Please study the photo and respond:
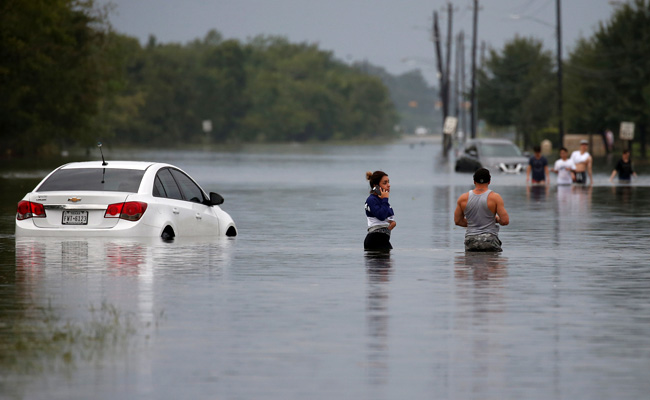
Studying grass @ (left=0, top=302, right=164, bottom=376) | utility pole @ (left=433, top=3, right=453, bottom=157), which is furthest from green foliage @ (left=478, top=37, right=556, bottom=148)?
grass @ (left=0, top=302, right=164, bottom=376)

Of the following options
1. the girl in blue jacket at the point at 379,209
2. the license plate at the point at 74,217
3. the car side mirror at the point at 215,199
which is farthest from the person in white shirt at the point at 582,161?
the license plate at the point at 74,217

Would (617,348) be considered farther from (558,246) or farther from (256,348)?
(558,246)

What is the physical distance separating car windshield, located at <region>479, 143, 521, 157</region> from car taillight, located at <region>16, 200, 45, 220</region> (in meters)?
38.9

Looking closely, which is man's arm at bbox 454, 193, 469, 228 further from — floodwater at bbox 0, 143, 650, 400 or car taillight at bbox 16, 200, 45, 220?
car taillight at bbox 16, 200, 45, 220

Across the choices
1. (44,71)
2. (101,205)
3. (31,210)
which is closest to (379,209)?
(101,205)

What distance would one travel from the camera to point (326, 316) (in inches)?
508

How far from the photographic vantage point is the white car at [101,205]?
733 inches

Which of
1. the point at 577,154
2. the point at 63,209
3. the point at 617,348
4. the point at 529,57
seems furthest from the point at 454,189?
the point at 529,57

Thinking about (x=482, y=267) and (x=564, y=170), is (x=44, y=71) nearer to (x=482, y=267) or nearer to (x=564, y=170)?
(x=564, y=170)

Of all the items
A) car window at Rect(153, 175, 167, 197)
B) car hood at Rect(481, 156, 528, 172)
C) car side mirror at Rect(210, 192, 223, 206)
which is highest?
→ car window at Rect(153, 175, 167, 197)

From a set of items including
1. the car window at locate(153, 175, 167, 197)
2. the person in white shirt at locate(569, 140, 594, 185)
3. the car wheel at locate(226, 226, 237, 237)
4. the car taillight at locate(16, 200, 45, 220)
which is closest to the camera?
the car taillight at locate(16, 200, 45, 220)

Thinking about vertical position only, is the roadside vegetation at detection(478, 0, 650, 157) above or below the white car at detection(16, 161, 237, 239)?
above

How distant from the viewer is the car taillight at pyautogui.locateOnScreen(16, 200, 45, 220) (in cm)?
1894

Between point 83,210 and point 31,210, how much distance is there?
0.78 m
